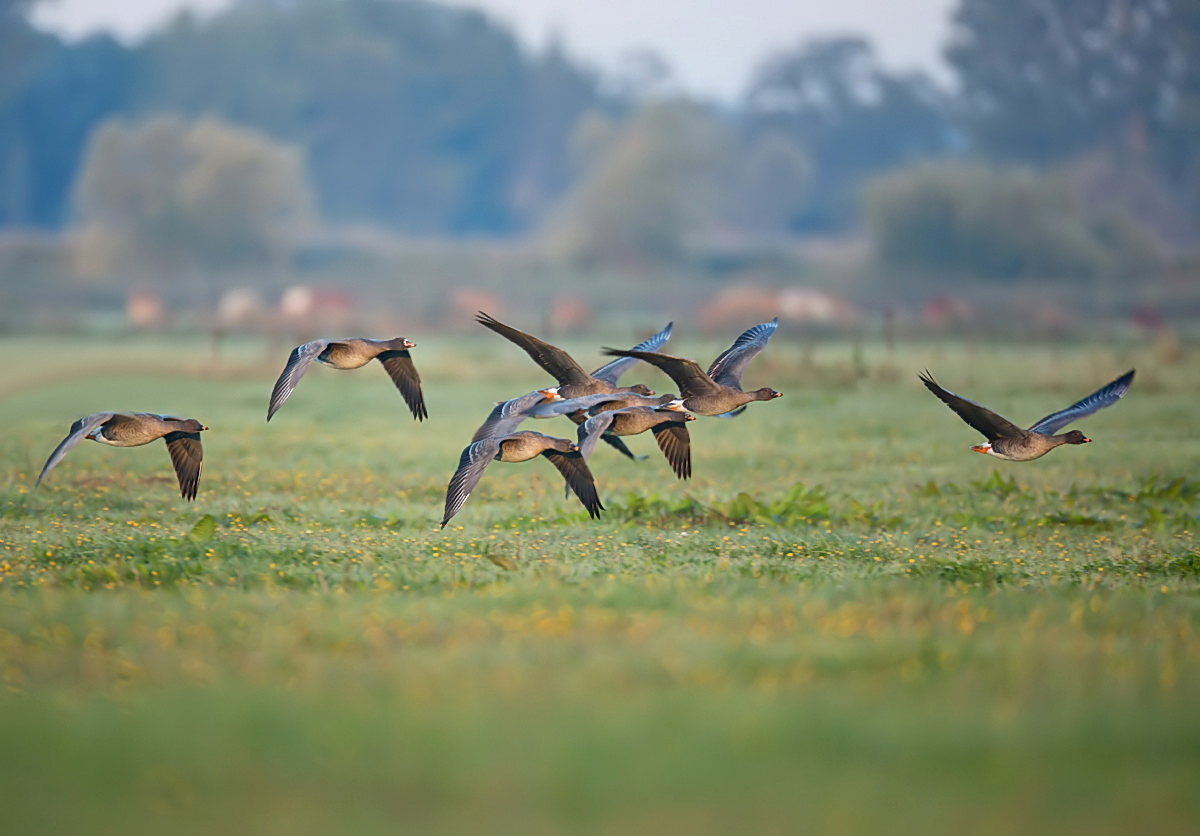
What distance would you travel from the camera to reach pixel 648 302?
246ft

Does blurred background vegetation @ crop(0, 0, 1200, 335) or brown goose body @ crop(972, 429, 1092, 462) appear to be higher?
blurred background vegetation @ crop(0, 0, 1200, 335)

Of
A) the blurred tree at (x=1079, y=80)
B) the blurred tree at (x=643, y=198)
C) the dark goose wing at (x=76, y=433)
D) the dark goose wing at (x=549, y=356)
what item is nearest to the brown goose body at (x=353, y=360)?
the dark goose wing at (x=549, y=356)

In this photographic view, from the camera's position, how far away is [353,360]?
13070 mm

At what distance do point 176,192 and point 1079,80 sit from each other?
171 ft

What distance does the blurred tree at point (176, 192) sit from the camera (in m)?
70.2

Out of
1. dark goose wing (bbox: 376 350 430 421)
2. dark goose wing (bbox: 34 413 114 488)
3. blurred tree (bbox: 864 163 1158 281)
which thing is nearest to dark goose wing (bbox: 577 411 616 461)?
dark goose wing (bbox: 376 350 430 421)

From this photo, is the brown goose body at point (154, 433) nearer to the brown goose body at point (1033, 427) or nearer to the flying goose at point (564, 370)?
the flying goose at point (564, 370)

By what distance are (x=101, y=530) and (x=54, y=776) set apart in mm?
6361

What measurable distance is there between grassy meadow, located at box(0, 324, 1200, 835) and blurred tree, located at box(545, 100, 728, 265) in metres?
59.4

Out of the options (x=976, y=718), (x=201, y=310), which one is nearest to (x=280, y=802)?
(x=976, y=718)

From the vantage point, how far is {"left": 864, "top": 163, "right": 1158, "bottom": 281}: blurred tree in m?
68.9

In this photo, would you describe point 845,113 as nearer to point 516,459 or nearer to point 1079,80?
point 1079,80

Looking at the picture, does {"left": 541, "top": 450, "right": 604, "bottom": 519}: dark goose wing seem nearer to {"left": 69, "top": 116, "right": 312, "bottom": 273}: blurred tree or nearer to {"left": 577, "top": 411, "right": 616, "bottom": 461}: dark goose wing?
{"left": 577, "top": 411, "right": 616, "bottom": 461}: dark goose wing

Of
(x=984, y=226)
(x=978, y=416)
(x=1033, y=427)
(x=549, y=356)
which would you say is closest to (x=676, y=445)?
(x=549, y=356)
